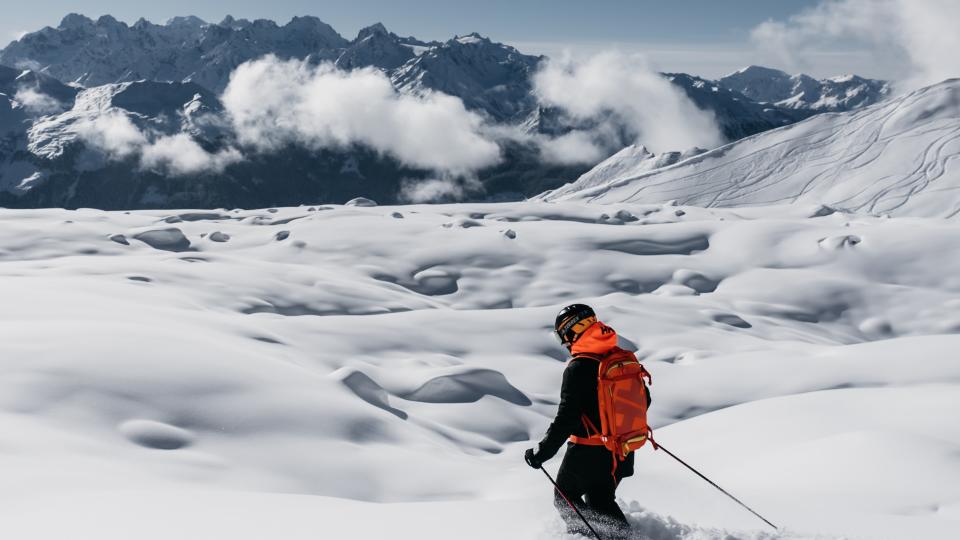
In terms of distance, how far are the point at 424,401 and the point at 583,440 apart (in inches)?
713

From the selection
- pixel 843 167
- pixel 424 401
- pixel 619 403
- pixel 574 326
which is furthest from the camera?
pixel 843 167

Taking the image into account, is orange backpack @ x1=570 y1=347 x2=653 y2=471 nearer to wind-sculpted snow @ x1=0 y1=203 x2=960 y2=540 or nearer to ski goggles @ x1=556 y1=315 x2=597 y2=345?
ski goggles @ x1=556 y1=315 x2=597 y2=345

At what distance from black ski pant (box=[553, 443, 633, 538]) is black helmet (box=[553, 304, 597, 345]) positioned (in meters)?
1.08

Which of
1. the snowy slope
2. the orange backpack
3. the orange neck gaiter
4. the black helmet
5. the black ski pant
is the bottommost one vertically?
the black ski pant

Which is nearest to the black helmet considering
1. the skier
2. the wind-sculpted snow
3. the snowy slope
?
the skier

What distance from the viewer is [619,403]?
6.67 metres

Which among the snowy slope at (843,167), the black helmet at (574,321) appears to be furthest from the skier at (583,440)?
the snowy slope at (843,167)

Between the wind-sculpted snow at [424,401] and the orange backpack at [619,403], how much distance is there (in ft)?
3.31

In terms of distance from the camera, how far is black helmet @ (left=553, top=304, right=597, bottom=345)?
22.6 ft

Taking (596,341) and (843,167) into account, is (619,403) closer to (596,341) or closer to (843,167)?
(596,341)

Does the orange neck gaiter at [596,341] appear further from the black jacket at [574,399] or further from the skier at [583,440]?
the black jacket at [574,399]

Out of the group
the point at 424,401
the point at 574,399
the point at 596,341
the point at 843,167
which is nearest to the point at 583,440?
the point at 574,399

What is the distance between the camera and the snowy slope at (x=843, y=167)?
133750mm

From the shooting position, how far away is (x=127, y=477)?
9.92 m
